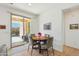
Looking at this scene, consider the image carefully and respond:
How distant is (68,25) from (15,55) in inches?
50.3

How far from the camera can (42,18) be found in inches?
83.0

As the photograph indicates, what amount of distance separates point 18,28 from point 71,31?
115cm

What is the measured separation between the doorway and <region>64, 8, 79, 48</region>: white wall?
0.82 m

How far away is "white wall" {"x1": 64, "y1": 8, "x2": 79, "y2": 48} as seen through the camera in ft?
6.47

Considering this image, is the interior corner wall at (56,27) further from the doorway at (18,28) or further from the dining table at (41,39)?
the doorway at (18,28)

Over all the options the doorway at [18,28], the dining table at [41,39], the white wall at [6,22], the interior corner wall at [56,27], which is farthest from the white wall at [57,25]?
the white wall at [6,22]

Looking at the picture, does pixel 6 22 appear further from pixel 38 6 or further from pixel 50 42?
pixel 50 42

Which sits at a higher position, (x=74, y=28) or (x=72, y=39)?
(x=74, y=28)

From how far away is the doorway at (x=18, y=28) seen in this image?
6.59 ft

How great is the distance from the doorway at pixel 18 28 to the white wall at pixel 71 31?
0.82 m

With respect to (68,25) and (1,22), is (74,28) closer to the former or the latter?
(68,25)

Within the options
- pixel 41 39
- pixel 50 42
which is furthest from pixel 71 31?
pixel 41 39

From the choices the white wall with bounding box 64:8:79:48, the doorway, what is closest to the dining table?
the doorway

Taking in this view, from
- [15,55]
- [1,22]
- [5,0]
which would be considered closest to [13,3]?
[5,0]
